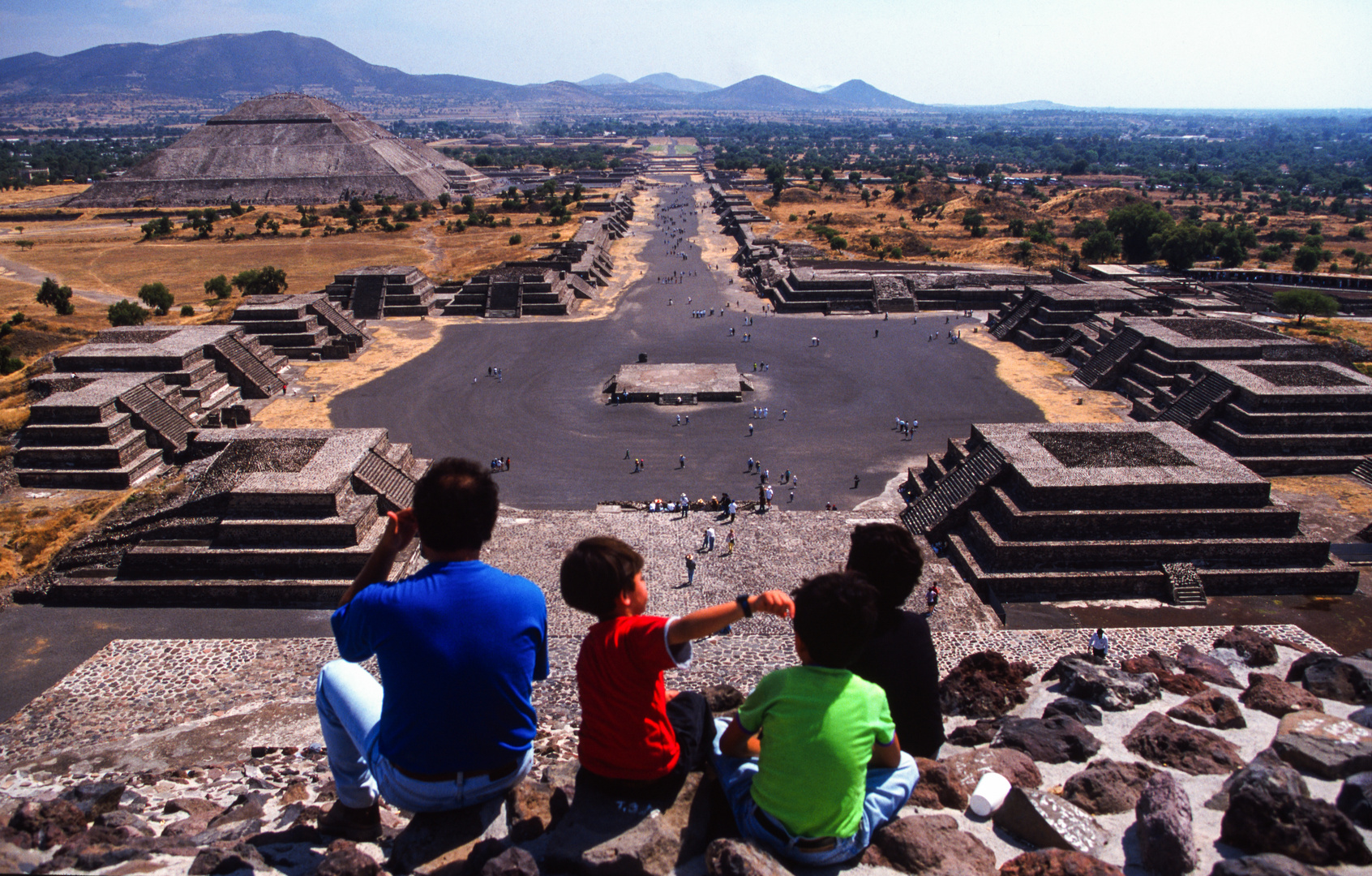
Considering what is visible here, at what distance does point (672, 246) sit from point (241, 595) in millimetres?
61323

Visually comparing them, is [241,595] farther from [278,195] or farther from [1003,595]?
[278,195]

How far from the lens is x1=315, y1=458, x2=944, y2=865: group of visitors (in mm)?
4902

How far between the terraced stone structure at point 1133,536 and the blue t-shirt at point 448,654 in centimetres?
1629

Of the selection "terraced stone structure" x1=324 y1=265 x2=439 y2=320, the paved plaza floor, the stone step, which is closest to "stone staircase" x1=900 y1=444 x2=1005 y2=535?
the paved plaza floor

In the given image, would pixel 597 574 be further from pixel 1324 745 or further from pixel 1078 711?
pixel 1324 745

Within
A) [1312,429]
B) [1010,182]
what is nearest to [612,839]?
[1312,429]

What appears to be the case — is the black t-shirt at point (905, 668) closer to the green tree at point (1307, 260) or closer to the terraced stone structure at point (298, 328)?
the terraced stone structure at point (298, 328)

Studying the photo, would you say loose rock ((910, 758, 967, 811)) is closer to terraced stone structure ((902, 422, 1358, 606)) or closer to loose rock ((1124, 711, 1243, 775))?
loose rock ((1124, 711, 1243, 775))

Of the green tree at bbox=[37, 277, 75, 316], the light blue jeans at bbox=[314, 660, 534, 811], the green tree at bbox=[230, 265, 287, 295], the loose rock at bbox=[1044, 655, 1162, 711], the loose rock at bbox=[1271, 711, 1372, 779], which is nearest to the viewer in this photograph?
the light blue jeans at bbox=[314, 660, 534, 811]

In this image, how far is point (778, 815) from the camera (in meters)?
5.07

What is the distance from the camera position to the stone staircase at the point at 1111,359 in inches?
1406

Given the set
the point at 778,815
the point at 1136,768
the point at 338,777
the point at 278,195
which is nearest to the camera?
the point at 778,815

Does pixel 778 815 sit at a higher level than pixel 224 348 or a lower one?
higher

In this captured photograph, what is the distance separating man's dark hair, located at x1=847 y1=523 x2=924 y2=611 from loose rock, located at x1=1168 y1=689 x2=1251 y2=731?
15.3 feet
